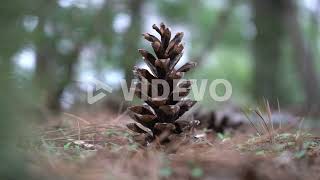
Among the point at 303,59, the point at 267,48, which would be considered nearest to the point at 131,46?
the point at 303,59

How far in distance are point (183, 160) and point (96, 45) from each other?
2.03 meters

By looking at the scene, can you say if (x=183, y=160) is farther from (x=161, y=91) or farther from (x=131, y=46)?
(x=131, y=46)

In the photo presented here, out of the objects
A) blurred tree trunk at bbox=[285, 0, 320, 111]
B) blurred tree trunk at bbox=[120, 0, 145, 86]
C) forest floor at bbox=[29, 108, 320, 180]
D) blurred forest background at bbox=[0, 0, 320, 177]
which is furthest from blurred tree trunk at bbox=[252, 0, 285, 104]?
forest floor at bbox=[29, 108, 320, 180]

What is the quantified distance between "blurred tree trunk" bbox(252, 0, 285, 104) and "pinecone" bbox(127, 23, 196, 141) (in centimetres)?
399

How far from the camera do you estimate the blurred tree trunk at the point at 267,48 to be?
5.37 m

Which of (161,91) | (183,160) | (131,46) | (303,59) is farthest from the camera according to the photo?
(303,59)

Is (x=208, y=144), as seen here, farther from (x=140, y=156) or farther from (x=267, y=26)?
(x=267, y=26)

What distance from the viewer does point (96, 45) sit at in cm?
304

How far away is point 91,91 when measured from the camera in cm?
300

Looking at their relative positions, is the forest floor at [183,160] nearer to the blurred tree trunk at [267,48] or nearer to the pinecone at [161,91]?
the pinecone at [161,91]

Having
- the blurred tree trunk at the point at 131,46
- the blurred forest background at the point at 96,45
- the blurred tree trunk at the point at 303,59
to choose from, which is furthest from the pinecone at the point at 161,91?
the blurred tree trunk at the point at 303,59

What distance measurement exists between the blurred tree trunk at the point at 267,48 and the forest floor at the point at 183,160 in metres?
3.96

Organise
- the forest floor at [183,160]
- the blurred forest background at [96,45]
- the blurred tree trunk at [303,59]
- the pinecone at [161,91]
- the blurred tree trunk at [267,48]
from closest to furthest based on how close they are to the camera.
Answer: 1. the blurred forest background at [96,45]
2. the forest floor at [183,160]
3. the pinecone at [161,91]
4. the blurred tree trunk at [303,59]
5. the blurred tree trunk at [267,48]

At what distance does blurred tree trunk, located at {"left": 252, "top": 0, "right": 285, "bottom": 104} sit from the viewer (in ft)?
17.6
